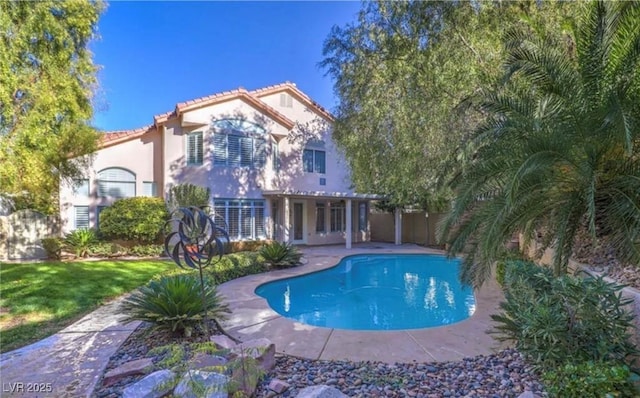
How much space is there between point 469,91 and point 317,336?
8.08 m

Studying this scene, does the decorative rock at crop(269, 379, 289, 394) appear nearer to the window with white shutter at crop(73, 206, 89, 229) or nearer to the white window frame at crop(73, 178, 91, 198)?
the white window frame at crop(73, 178, 91, 198)

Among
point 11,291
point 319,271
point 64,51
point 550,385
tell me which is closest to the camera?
point 550,385

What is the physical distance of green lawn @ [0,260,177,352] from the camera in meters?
6.94

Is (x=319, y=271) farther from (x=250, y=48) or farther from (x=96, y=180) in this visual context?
(x=96, y=180)

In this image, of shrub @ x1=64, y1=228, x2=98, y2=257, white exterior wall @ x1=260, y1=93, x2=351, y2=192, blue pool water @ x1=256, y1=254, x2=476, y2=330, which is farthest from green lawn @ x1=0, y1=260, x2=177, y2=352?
white exterior wall @ x1=260, y1=93, x2=351, y2=192

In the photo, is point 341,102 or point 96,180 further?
point 96,180

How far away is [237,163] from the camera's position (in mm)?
19422

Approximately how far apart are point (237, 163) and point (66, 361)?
14.8 m

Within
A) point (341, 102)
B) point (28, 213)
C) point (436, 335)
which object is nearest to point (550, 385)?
point (436, 335)

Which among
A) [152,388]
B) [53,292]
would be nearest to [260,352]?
[152,388]

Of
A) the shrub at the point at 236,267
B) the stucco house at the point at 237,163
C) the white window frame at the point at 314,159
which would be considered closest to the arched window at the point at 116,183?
the stucco house at the point at 237,163

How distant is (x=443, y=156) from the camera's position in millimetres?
11773

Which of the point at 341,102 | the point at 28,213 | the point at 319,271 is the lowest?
the point at 319,271

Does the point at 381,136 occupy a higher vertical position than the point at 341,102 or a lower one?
lower
